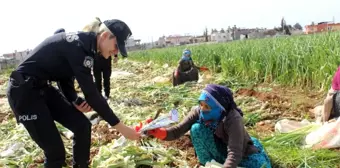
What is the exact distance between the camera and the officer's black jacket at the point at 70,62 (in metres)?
2.44

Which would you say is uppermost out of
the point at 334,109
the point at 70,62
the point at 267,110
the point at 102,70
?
the point at 70,62

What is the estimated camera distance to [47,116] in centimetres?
259

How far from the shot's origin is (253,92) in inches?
255

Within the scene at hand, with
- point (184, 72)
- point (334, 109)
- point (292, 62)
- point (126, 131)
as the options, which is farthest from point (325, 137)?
point (184, 72)

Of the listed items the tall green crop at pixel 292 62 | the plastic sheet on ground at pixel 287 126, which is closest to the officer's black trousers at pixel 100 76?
the tall green crop at pixel 292 62

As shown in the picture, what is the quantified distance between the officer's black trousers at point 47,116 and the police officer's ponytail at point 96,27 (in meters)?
0.51

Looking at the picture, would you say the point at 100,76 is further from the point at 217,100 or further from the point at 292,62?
the point at 217,100

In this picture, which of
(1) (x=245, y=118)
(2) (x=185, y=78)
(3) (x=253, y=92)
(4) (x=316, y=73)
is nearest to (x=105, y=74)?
(2) (x=185, y=78)

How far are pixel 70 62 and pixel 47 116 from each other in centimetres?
44

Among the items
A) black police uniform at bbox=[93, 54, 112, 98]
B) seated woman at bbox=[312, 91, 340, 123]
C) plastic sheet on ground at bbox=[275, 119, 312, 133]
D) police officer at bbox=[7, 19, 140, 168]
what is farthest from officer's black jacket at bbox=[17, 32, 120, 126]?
black police uniform at bbox=[93, 54, 112, 98]

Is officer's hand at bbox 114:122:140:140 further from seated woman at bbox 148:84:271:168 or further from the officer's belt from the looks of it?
the officer's belt

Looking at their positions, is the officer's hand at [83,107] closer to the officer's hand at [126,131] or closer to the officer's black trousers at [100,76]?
the officer's hand at [126,131]

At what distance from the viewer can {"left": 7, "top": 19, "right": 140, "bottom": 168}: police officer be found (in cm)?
246

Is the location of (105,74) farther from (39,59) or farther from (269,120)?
(39,59)
